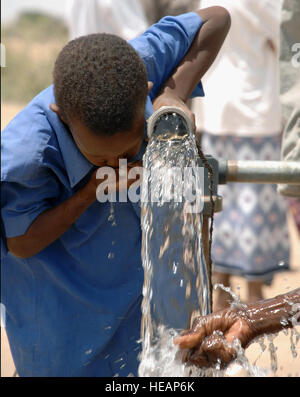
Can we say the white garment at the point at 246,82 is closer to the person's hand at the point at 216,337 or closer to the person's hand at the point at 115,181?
the person's hand at the point at 115,181

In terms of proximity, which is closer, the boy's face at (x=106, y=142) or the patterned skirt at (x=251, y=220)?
the boy's face at (x=106, y=142)

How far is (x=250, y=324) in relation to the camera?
180 cm

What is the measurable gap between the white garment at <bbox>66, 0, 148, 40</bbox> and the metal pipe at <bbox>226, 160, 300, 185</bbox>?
2.19 m

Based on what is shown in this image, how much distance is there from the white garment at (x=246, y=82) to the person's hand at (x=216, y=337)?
2.14 meters

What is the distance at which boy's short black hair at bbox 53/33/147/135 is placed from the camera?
1798 mm

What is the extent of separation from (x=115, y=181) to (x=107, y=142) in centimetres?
18

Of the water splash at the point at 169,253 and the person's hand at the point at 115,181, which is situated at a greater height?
the person's hand at the point at 115,181

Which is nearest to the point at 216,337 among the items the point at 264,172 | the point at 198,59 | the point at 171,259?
the point at 171,259

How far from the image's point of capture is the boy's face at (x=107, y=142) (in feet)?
6.06

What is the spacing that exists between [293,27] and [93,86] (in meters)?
0.99

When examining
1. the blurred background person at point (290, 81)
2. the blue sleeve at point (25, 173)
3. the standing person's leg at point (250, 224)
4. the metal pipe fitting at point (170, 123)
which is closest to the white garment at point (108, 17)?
the standing person's leg at point (250, 224)

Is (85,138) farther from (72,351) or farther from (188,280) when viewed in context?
(72,351)

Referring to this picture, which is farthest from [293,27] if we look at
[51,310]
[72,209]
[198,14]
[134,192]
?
[51,310]

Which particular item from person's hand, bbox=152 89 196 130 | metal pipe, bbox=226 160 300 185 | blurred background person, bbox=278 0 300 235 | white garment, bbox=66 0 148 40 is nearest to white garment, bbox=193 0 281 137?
white garment, bbox=66 0 148 40
